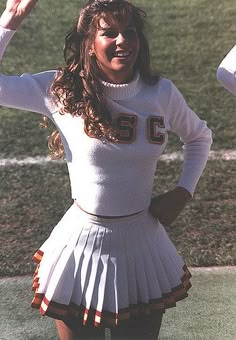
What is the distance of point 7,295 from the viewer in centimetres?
392

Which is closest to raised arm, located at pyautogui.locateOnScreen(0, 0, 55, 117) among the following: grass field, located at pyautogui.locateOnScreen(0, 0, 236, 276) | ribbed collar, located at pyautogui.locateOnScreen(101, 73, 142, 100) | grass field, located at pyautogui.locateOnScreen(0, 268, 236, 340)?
ribbed collar, located at pyautogui.locateOnScreen(101, 73, 142, 100)

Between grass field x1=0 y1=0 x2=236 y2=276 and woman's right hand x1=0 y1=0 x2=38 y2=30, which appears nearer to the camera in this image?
woman's right hand x1=0 y1=0 x2=38 y2=30

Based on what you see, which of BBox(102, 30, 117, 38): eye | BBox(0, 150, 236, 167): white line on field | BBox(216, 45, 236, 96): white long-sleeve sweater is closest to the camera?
BBox(216, 45, 236, 96): white long-sleeve sweater

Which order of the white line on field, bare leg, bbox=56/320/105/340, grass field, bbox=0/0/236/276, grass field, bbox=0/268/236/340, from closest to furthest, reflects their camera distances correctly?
bare leg, bbox=56/320/105/340 < grass field, bbox=0/268/236/340 < grass field, bbox=0/0/236/276 < the white line on field

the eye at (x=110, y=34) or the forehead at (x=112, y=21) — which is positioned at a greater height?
the forehead at (x=112, y=21)

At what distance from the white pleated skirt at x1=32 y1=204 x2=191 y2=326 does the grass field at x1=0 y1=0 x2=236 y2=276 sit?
77 cm

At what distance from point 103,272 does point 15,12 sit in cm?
91

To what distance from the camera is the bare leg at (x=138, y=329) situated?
252cm

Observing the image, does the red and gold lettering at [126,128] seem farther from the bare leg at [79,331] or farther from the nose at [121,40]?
the bare leg at [79,331]

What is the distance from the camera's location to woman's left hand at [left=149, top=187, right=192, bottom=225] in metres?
2.54

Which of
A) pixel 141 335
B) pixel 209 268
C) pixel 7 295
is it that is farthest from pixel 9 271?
pixel 141 335

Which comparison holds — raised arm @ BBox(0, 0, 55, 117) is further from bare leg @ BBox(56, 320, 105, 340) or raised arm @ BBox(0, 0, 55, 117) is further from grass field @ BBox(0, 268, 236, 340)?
grass field @ BBox(0, 268, 236, 340)

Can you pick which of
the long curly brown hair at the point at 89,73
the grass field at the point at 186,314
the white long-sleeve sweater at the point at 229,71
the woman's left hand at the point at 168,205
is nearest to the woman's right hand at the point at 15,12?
the long curly brown hair at the point at 89,73

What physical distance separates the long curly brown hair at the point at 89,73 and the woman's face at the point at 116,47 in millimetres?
24
